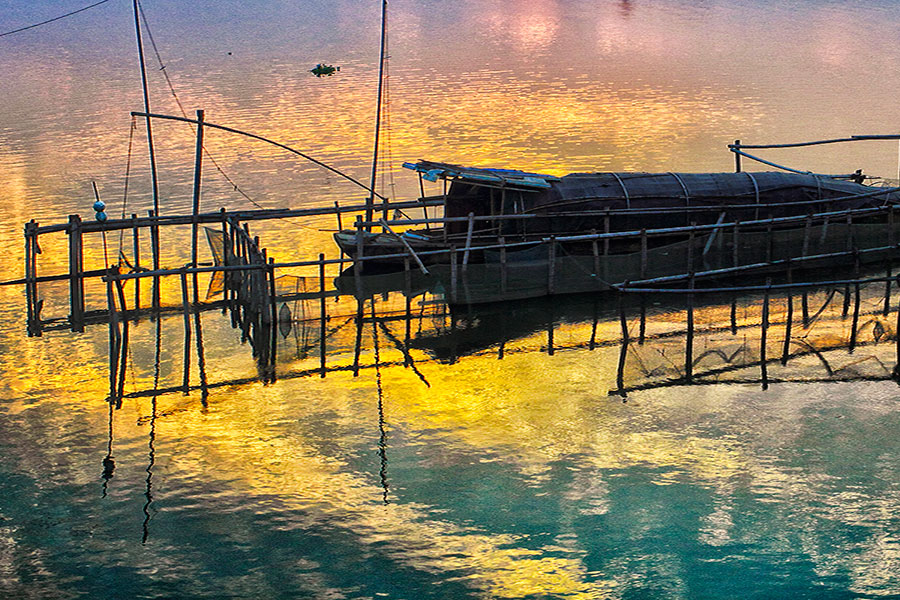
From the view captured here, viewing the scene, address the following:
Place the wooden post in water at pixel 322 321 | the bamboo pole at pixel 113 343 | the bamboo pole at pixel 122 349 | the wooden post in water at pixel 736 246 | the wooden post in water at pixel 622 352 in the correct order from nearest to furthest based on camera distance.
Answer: the wooden post in water at pixel 622 352, the bamboo pole at pixel 122 349, the bamboo pole at pixel 113 343, the wooden post in water at pixel 322 321, the wooden post in water at pixel 736 246

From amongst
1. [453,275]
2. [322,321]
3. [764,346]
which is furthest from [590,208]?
[322,321]

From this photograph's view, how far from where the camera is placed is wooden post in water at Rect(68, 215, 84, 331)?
21281mm

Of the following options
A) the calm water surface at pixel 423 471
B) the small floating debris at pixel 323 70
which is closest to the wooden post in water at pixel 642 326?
the calm water surface at pixel 423 471

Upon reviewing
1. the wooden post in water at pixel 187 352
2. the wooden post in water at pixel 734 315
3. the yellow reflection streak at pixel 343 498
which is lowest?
the yellow reflection streak at pixel 343 498

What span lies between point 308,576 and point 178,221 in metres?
11.3

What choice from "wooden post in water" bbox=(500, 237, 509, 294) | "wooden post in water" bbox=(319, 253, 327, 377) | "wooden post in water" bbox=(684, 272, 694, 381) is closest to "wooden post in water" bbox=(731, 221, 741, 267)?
"wooden post in water" bbox=(684, 272, 694, 381)

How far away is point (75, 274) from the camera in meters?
21.8

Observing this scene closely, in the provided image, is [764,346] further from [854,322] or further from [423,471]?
[423,471]

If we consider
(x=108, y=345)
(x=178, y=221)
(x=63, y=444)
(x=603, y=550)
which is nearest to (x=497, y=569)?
(x=603, y=550)

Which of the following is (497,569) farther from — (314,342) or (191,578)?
(314,342)

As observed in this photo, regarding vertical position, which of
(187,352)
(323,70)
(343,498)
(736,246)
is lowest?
(343,498)

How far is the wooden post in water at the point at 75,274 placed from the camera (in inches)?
838

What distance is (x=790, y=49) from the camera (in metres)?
65.2

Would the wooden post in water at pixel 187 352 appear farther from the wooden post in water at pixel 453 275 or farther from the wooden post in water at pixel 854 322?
the wooden post in water at pixel 854 322
